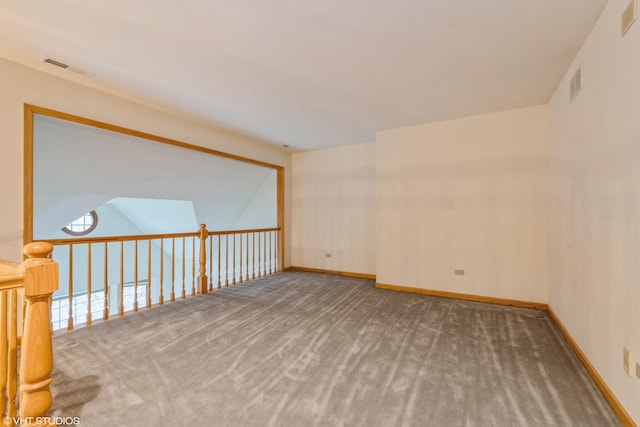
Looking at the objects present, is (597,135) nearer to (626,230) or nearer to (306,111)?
(626,230)

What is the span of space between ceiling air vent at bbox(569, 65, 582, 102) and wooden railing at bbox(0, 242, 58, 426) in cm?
353

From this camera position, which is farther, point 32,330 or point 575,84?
point 575,84

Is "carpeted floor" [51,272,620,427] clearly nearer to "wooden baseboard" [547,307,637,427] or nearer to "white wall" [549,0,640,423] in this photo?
"wooden baseboard" [547,307,637,427]

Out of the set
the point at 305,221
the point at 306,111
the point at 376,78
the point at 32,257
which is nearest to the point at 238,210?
the point at 305,221

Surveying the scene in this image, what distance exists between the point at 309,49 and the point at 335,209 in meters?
3.32

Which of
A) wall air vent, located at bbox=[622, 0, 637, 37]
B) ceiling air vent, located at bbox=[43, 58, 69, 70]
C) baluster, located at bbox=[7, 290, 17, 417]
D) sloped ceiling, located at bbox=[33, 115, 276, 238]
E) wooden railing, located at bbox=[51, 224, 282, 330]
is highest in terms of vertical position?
ceiling air vent, located at bbox=[43, 58, 69, 70]

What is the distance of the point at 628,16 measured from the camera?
5.07 ft

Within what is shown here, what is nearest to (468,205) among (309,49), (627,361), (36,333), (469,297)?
(469,297)

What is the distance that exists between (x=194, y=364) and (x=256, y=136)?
11.3 feet

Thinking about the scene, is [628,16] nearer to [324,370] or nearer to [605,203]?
[605,203]

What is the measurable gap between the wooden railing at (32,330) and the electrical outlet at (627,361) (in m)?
2.76

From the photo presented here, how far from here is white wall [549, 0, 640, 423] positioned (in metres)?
1.52

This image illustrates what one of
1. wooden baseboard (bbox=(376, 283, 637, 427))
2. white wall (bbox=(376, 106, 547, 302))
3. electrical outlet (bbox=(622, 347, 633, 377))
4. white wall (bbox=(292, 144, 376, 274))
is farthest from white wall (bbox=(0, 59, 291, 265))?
electrical outlet (bbox=(622, 347, 633, 377))

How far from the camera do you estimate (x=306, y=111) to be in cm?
354
